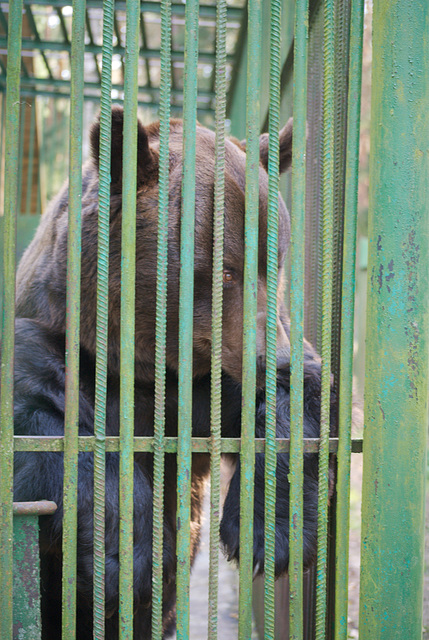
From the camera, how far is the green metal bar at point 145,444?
1799mm

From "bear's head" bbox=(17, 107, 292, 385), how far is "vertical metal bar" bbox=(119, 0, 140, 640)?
1.76 feet

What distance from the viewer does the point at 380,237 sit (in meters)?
1.83

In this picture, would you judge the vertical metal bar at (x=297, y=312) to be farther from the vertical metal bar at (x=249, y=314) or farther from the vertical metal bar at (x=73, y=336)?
the vertical metal bar at (x=73, y=336)

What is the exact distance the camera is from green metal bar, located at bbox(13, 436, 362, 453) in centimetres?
180

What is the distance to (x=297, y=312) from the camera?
6.07ft

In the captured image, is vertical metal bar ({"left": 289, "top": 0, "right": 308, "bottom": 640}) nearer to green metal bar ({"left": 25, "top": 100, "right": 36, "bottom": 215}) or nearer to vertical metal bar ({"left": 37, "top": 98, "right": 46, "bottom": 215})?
green metal bar ({"left": 25, "top": 100, "right": 36, "bottom": 215})

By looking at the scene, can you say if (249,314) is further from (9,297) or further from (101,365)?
(9,297)

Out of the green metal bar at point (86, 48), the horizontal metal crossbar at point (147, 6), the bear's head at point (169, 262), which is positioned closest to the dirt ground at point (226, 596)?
the bear's head at point (169, 262)

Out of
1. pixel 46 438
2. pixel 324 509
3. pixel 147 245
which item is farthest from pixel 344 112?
pixel 46 438

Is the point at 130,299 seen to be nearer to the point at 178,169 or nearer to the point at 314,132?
the point at 178,169

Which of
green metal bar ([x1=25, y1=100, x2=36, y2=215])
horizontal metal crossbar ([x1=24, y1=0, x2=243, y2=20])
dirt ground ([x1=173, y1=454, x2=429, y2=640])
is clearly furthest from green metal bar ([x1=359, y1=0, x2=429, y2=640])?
green metal bar ([x1=25, y1=100, x2=36, y2=215])

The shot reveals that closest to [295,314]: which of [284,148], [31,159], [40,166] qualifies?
[284,148]

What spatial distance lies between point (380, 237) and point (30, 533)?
1324 millimetres

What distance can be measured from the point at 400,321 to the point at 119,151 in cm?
125
